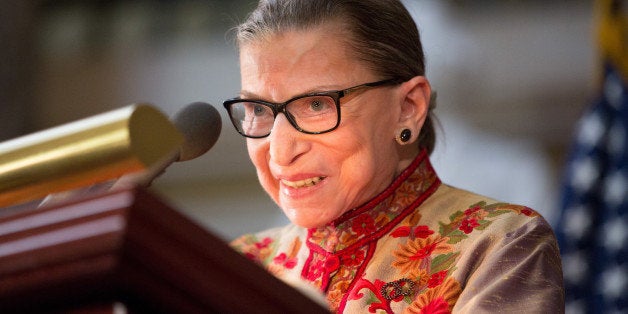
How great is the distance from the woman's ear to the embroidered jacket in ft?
0.29

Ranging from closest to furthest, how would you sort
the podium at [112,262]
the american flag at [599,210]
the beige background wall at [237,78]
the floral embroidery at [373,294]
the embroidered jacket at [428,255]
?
the podium at [112,262]
the embroidered jacket at [428,255]
the floral embroidery at [373,294]
the american flag at [599,210]
the beige background wall at [237,78]

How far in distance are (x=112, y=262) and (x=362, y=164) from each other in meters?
0.93

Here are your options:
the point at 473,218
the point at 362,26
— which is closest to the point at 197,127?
the point at 362,26

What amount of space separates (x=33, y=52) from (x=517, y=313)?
6926 mm

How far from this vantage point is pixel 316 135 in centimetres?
144

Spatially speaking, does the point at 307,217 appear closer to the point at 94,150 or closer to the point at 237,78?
the point at 94,150

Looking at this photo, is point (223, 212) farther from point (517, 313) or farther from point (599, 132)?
point (517, 313)

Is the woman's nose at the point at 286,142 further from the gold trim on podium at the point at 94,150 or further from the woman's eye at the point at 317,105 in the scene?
the gold trim on podium at the point at 94,150

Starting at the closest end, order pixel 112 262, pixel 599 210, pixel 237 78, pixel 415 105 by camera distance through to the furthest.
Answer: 1. pixel 112 262
2. pixel 415 105
3. pixel 599 210
4. pixel 237 78

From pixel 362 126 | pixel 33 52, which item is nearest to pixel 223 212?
pixel 33 52

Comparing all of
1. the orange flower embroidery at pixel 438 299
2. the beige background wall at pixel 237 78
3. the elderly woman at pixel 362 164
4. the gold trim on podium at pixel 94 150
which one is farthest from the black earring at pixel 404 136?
the beige background wall at pixel 237 78

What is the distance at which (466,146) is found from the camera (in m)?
6.32

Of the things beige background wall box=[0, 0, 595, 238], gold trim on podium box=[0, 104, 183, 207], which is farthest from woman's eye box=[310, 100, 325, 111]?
beige background wall box=[0, 0, 595, 238]

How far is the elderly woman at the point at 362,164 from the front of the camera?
141 cm
